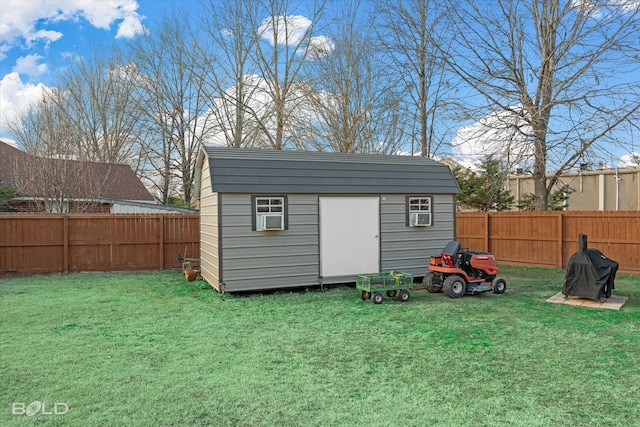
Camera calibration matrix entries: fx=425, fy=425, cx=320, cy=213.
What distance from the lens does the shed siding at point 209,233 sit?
7862mm

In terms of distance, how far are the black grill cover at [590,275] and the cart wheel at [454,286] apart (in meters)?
1.66

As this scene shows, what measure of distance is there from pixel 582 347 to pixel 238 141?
17231mm

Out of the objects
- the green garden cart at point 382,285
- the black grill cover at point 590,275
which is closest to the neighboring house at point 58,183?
the green garden cart at point 382,285

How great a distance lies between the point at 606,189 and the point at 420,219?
1497 centimetres

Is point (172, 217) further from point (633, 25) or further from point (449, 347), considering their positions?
point (633, 25)

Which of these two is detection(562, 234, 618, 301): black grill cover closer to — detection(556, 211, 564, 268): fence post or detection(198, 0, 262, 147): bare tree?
detection(556, 211, 564, 268): fence post

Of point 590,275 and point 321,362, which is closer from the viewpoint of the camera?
point 321,362

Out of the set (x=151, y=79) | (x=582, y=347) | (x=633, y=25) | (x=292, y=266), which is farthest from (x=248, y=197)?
(x=151, y=79)

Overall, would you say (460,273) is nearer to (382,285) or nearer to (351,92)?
(382,285)

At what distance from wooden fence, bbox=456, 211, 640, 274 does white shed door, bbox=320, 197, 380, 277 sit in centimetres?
545

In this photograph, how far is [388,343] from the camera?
4.72 metres

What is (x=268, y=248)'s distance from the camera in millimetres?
7930

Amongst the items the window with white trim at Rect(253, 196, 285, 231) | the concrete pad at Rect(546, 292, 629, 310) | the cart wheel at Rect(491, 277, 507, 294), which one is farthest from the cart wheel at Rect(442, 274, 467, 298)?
the window with white trim at Rect(253, 196, 285, 231)

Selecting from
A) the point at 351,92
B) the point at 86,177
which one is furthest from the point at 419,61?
the point at 86,177
